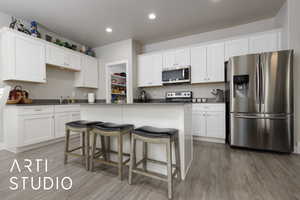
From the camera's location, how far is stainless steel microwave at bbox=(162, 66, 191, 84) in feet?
11.0

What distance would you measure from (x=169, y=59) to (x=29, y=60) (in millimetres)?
3157

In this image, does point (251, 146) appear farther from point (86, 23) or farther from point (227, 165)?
point (86, 23)

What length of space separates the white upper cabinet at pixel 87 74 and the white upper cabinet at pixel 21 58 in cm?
105

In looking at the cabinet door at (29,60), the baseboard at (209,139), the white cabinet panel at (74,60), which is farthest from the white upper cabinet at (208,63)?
the cabinet door at (29,60)

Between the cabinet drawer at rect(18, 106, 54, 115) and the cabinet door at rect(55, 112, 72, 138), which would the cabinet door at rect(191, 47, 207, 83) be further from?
the cabinet drawer at rect(18, 106, 54, 115)

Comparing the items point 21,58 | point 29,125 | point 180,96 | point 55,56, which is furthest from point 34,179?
point 180,96

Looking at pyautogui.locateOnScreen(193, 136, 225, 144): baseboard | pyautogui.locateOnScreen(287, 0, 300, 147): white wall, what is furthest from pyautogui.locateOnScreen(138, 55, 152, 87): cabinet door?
pyautogui.locateOnScreen(287, 0, 300, 147): white wall

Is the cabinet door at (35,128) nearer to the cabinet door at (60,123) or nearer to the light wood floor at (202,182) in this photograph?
the cabinet door at (60,123)

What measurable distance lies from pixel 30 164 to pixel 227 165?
2.89 metres

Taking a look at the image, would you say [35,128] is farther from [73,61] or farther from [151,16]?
[151,16]

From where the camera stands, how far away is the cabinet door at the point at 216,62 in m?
3.04

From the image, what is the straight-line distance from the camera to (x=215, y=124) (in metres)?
2.88

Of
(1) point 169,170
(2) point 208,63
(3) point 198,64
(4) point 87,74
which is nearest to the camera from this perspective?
(1) point 169,170

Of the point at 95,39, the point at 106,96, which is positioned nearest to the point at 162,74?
the point at 106,96
